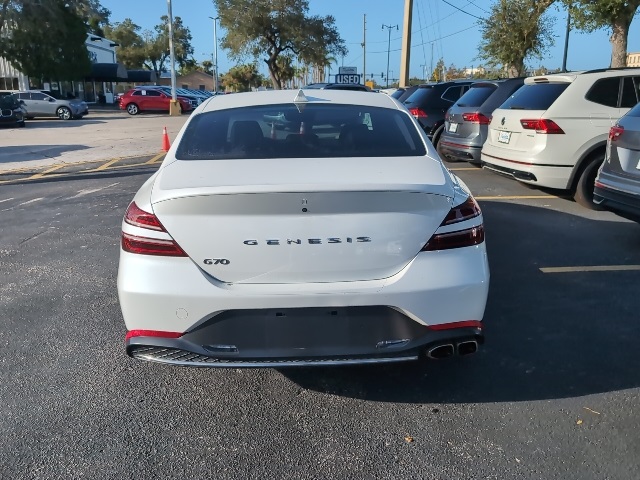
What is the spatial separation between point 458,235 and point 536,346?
1.36 meters

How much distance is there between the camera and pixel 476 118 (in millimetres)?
9625

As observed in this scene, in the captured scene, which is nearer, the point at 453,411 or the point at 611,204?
the point at 453,411

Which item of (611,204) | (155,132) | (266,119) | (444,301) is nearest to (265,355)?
(444,301)

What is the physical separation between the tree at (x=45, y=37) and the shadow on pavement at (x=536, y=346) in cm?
4029

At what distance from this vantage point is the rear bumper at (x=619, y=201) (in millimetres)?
5289

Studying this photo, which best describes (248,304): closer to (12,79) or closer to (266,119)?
(266,119)

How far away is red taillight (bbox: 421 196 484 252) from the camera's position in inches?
110

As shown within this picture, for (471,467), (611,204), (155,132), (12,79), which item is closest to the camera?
(471,467)

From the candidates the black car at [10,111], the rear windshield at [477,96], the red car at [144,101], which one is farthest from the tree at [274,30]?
the rear windshield at [477,96]

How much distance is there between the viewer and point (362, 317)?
274cm

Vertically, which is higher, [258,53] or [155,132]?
[258,53]

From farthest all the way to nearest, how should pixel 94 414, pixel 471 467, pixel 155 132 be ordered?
pixel 155 132 < pixel 94 414 < pixel 471 467

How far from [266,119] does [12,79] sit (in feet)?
158

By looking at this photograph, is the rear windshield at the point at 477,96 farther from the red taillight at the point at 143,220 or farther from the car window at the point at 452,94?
Answer: the red taillight at the point at 143,220
